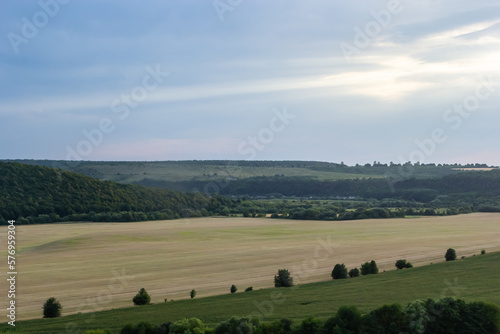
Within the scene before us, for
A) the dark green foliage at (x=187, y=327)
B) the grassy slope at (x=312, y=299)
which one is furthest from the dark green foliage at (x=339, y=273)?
the dark green foliage at (x=187, y=327)

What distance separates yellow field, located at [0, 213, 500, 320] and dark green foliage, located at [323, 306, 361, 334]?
1288 cm

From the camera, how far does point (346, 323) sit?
65.9 ft

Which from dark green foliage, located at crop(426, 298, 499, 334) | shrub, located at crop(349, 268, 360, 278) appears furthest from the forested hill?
dark green foliage, located at crop(426, 298, 499, 334)

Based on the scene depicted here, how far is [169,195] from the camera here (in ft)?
333

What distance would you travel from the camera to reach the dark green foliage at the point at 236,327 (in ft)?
66.2

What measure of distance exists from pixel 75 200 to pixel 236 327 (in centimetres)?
7016

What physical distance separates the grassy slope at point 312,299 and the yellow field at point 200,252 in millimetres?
2919

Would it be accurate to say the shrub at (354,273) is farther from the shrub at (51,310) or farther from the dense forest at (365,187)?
the dense forest at (365,187)

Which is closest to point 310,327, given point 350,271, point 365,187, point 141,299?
point 141,299

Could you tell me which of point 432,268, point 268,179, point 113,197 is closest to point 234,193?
point 268,179

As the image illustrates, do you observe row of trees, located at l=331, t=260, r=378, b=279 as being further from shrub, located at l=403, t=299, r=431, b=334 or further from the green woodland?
the green woodland

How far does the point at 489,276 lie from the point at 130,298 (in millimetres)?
20328

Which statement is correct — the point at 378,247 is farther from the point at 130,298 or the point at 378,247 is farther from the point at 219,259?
the point at 130,298

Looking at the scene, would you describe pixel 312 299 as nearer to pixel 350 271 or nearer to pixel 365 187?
pixel 350 271
